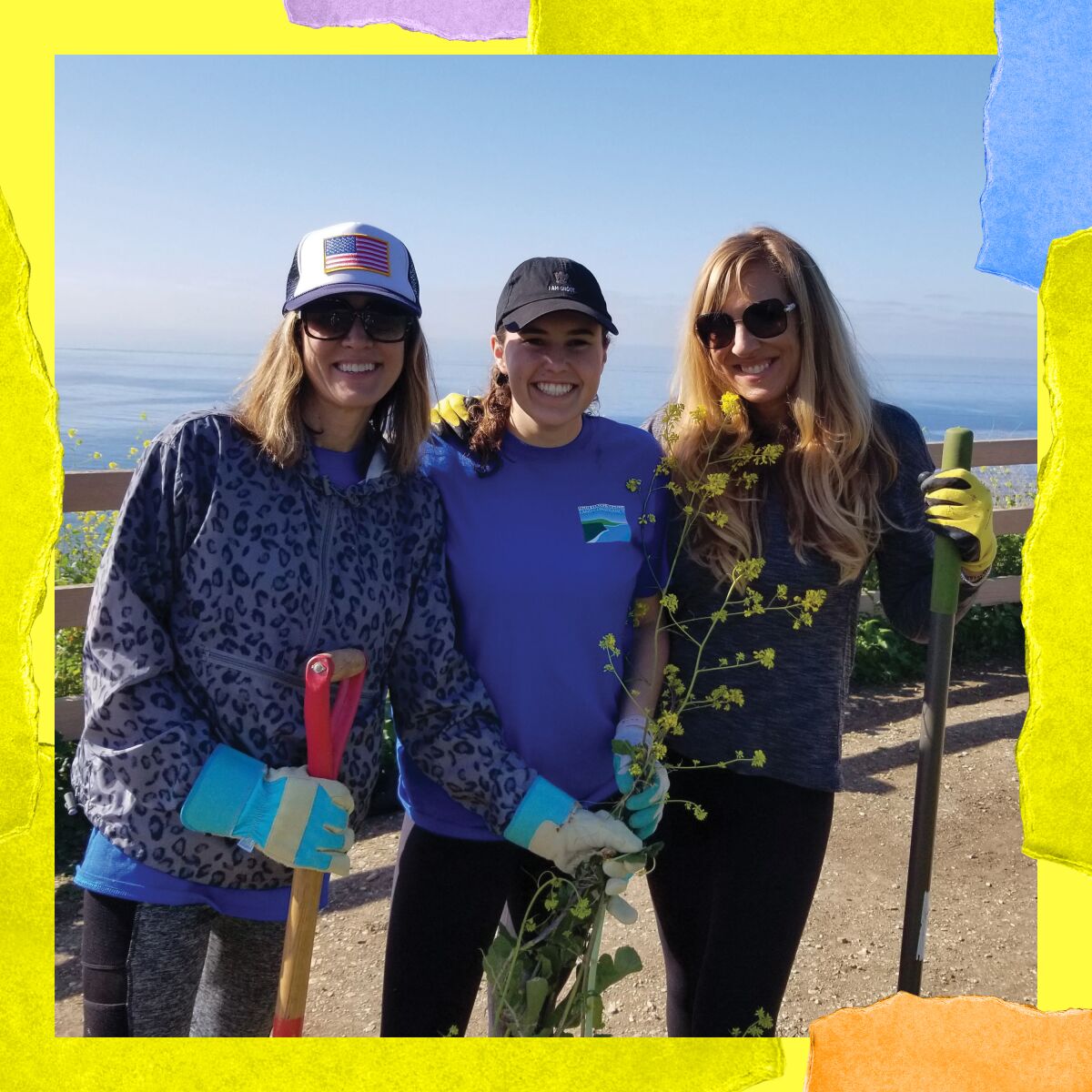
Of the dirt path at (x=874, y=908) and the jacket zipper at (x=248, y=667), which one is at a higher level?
the jacket zipper at (x=248, y=667)

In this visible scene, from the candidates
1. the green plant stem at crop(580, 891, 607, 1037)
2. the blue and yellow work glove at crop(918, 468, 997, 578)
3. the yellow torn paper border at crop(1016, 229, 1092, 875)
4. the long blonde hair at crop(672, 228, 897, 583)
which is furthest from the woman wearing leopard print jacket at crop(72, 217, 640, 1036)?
the blue and yellow work glove at crop(918, 468, 997, 578)

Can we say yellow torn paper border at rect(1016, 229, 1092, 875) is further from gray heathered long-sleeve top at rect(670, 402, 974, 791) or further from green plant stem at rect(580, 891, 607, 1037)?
green plant stem at rect(580, 891, 607, 1037)

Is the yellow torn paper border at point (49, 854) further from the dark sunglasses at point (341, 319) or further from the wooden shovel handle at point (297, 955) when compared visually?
the dark sunglasses at point (341, 319)

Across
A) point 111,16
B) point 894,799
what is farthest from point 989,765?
point 111,16

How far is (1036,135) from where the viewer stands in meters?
1.81

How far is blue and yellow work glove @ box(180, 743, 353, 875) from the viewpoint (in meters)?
1.87

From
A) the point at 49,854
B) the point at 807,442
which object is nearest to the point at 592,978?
the point at 49,854

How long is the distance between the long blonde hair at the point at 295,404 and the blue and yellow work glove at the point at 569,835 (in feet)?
2.39

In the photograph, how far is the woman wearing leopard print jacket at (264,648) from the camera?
1.86m

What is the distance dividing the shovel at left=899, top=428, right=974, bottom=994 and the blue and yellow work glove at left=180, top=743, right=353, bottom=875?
1.24 meters

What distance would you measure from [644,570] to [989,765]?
2.89 m

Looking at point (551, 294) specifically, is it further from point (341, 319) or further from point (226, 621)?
point (226, 621)

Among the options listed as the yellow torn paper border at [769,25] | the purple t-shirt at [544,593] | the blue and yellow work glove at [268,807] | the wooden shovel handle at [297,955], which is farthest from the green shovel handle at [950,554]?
the wooden shovel handle at [297,955]

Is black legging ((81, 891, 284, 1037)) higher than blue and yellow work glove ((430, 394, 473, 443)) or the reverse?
the reverse
